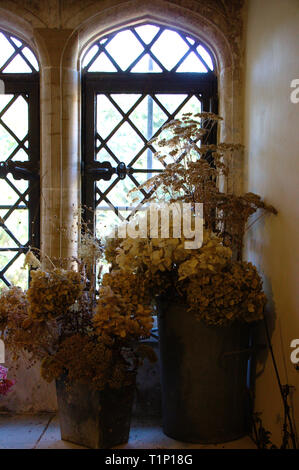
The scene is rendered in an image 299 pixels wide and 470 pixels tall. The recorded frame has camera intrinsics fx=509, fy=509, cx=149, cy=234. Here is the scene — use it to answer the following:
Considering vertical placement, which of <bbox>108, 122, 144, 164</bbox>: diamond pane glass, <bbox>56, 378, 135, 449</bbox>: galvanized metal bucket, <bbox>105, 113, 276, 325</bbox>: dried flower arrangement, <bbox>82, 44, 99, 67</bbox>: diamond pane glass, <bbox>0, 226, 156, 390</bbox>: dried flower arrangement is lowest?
<bbox>56, 378, 135, 449</bbox>: galvanized metal bucket

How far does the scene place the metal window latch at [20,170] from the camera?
3.41 meters

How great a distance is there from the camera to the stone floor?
263cm

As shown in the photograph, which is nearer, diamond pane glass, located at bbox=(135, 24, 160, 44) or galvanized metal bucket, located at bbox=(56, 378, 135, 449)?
galvanized metal bucket, located at bbox=(56, 378, 135, 449)

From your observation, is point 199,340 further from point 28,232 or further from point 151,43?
point 151,43

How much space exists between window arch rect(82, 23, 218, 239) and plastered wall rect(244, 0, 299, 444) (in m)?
0.56

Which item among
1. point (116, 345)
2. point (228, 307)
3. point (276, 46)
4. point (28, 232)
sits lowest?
point (116, 345)

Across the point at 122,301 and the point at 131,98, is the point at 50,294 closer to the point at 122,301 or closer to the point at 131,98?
the point at 122,301

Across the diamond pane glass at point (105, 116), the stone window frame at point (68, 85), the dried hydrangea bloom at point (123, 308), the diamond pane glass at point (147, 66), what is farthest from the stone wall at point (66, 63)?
the dried hydrangea bloom at point (123, 308)

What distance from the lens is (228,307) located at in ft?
8.11

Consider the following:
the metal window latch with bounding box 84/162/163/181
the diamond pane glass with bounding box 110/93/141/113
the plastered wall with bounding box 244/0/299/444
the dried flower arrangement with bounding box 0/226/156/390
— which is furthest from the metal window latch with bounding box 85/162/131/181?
the dried flower arrangement with bounding box 0/226/156/390

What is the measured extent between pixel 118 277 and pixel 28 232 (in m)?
1.19

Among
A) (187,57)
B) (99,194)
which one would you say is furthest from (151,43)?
(99,194)

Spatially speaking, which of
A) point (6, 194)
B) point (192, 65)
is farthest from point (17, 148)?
point (192, 65)

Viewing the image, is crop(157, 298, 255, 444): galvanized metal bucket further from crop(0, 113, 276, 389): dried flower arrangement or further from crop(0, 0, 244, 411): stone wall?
crop(0, 0, 244, 411): stone wall
